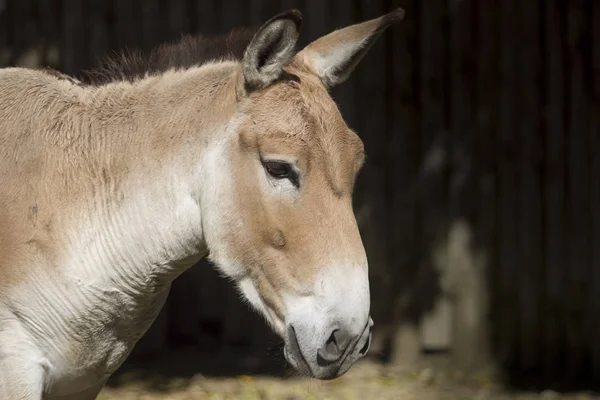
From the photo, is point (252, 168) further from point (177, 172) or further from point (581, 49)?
point (581, 49)

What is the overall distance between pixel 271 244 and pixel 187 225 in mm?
420

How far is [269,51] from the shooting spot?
3.52 m

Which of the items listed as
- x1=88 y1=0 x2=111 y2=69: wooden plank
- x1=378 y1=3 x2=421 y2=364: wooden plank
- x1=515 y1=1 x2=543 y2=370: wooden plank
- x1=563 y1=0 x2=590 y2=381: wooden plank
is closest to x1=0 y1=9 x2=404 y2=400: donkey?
x1=88 y1=0 x2=111 y2=69: wooden plank

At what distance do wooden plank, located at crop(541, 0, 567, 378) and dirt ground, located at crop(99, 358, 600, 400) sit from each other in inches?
24.7

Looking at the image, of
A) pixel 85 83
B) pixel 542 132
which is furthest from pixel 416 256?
pixel 85 83

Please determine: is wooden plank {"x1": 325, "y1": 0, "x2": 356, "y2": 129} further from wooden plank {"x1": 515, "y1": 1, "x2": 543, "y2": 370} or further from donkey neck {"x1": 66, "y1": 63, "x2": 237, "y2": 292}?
donkey neck {"x1": 66, "y1": 63, "x2": 237, "y2": 292}

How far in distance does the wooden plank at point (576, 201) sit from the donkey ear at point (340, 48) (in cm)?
433

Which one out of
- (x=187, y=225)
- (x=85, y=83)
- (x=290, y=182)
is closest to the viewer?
(x=290, y=182)

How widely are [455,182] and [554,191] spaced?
860mm

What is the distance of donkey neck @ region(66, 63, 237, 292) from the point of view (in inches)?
144

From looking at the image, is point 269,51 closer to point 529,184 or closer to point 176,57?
point 176,57

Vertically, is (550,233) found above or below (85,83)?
below

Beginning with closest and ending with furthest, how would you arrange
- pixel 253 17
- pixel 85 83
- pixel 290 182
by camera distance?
1. pixel 290 182
2. pixel 85 83
3. pixel 253 17

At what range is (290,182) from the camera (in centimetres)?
341
